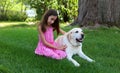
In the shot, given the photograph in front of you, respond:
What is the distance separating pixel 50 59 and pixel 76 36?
0.69 m

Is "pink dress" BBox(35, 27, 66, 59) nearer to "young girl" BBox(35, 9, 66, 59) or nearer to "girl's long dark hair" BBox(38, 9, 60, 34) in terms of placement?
"young girl" BBox(35, 9, 66, 59)

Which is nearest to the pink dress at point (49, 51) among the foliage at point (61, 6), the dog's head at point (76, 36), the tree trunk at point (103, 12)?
the dog's head at point (76, 36)

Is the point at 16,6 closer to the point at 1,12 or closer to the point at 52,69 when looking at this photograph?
the point at 1,12

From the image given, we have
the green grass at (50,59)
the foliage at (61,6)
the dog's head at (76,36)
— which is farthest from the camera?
the foliage at (61,6)

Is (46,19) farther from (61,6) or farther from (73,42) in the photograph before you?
(61,6)

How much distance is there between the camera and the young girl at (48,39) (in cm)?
681

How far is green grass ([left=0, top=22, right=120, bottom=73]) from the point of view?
6293 millimetres

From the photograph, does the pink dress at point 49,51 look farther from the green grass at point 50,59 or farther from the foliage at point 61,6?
the foliage at point 61,6

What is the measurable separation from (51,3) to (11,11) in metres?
6.36

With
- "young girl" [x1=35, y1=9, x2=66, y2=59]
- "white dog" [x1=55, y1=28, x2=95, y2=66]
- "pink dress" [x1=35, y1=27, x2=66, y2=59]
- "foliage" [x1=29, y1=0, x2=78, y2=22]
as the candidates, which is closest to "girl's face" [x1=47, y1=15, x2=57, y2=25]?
"young girl" [x1=35, y1=9, x2=66, y2=59]

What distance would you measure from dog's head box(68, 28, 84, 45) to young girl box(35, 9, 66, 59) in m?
0.22

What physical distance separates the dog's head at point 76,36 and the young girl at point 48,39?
218 mm

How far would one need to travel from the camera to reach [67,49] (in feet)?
22.0

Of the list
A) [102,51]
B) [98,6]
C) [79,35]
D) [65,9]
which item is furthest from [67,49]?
[65,9]
